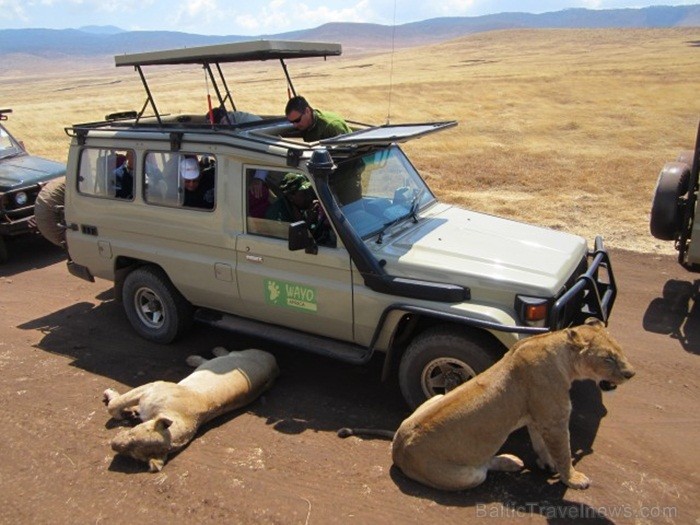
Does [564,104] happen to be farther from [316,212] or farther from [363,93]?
[316,212]

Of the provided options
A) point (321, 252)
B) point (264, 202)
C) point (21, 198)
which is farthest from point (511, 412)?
point (21, 198)

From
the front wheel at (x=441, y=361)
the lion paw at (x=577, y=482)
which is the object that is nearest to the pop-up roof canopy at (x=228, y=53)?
the front wheel at (x=441, y=361)

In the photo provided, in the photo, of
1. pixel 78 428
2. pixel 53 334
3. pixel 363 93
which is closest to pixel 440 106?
pixel 363 93

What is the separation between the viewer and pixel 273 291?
18.0 feet

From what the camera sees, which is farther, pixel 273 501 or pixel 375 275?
pixel 375 275

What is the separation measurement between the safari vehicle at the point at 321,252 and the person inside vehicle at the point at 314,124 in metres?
0.34

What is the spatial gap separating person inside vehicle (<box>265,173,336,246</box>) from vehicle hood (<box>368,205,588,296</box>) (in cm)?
43

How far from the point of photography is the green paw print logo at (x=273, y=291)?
17.9ft

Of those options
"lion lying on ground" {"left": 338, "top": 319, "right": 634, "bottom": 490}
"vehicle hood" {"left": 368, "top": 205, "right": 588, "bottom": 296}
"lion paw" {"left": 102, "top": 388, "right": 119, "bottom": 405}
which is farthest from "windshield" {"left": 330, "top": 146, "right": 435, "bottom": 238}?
"lion paw" {"left": 102, "top": 388, "right": 119, "bottom": 405}

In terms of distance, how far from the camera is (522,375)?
4070mm

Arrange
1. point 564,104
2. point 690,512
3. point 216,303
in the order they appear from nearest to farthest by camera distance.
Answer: point 690,512 → point 216,303 → point 564,104

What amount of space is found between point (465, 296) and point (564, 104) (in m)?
21.7

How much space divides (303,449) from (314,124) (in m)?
3.17

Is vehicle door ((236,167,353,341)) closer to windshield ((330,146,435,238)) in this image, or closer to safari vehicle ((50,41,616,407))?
safari vehicle ((50,41,616,407))
